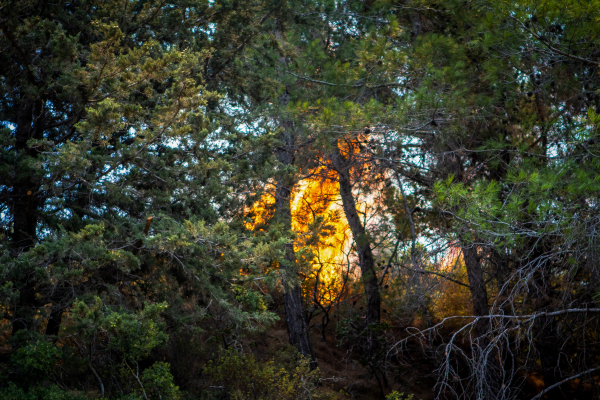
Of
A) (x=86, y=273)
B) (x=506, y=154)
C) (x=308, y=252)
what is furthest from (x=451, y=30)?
(x=86, y=273)

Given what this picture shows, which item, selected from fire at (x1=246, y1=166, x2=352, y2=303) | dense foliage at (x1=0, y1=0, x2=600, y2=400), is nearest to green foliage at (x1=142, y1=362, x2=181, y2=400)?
dense foliage at (x1=0, y1=0, x2=600, y2=400)

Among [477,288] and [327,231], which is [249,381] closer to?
[477,288]

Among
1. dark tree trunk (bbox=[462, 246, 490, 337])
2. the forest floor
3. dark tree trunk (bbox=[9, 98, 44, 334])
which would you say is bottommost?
the forest floor

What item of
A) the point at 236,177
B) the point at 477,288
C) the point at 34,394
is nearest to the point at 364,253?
the point at 477,288

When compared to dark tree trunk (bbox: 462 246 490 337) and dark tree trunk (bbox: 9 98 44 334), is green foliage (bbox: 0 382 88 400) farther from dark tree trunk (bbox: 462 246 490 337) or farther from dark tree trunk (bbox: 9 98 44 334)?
dark tree trunk (bbox: 462 246 490 337)

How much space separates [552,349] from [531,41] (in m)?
4.69

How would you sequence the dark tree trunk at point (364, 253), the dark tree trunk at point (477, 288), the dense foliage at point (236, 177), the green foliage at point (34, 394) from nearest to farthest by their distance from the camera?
1. the green foliage at point (34, 394)
2. the dense foliage at point (236, 177)
3. the dark tree trunk at point (477, 288)
4. the dark tree trunk at point (364, 253)

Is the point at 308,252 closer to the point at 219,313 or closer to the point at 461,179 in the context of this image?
the point at 219,313

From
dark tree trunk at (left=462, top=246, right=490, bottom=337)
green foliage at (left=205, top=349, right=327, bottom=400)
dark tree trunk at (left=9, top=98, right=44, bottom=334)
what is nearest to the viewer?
dark tree trunk at (left=9, top=98, right=44, bottom=334)

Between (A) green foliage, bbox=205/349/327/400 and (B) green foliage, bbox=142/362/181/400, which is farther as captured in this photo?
(A) green foliage, bbox=205/349/327/400

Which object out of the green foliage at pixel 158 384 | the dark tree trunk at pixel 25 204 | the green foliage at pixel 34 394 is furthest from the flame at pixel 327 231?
the green foliage at pixel 34 394

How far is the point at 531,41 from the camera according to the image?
5.30m

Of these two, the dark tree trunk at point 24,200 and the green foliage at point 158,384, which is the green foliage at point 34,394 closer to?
the green foliage at point 158,384

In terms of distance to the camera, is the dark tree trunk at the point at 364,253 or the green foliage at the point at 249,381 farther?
the dark tree trunk at the point at 364,253
